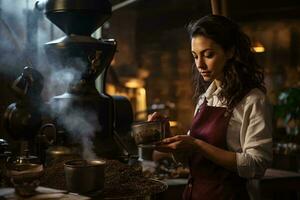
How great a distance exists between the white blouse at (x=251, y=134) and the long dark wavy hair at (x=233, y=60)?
6 centimetres

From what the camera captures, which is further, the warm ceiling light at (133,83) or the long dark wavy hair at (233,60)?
the warm ceiling light at (133,83)

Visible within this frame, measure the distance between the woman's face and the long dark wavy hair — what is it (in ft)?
0.09

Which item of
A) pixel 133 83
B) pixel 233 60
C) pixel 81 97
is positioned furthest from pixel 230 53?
pixel 133 83

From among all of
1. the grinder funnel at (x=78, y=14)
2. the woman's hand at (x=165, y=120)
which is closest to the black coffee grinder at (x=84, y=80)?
the grinder funnel at (x=78, y=14)

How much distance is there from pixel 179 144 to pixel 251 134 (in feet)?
1.21

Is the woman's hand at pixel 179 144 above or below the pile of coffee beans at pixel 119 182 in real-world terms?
above

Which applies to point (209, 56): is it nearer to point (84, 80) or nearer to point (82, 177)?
point (82, 177)

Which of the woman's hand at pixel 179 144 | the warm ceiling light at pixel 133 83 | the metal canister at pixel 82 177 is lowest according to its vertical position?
the metal canister at pixel 82 177

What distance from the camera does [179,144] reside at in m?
2.44

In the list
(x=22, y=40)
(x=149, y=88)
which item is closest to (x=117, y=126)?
(x=22, y=40)

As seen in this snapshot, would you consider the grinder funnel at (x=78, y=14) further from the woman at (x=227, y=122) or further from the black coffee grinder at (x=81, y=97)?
the woman at (x=227, y=122)

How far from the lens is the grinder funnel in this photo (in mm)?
3305

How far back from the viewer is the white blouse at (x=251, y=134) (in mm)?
2430

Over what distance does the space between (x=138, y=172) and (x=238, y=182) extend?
0.78 metres
